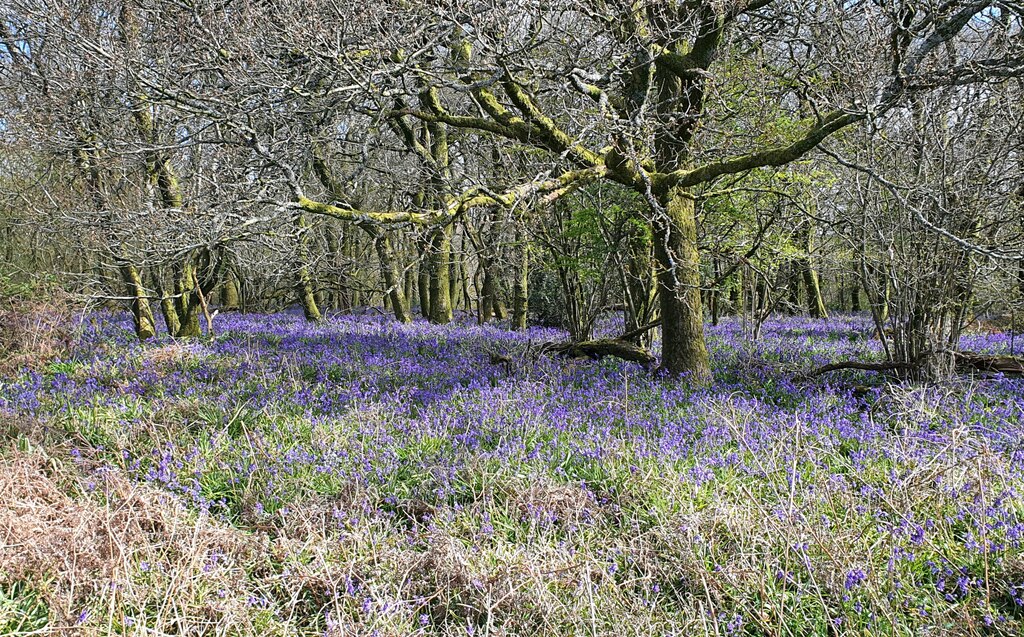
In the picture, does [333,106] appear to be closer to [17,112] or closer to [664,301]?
[664,301]

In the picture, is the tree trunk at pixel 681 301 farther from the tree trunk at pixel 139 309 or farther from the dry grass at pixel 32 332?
the tree trunk at pixel 139 309

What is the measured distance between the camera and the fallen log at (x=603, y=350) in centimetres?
837

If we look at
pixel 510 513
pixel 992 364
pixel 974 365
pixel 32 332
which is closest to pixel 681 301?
pixel 974 365

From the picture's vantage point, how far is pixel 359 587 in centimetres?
313

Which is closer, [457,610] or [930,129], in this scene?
[457,610]

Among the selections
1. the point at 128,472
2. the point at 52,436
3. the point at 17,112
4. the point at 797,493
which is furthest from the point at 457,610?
the point at 17,112

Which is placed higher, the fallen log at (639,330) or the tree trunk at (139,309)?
the tree trunk at (139,309)

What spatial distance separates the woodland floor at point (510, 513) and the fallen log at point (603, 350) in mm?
1782

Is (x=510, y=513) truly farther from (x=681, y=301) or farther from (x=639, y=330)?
(x=639, y=330)

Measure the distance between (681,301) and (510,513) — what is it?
13.0ft

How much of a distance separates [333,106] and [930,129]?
236 inches

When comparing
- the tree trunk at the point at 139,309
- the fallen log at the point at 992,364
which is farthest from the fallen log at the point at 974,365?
the tree trunk at the point at 139,309

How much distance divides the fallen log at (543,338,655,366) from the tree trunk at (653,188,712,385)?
907 millimetres

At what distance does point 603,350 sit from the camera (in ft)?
29.1
